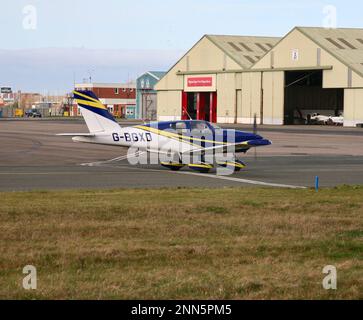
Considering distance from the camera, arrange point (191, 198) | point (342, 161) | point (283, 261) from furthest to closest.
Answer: point (342, 161)
point (191, 198)
point (283, 261)

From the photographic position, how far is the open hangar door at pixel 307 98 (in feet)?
323

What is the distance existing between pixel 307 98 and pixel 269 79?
902cm

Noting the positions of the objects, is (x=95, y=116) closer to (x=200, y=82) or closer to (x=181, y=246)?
(x=181, y=246)

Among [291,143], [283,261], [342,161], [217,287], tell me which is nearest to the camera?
[217,287]

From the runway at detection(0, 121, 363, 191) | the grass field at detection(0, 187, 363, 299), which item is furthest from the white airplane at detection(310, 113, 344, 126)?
the grass field at detection(0, 187, 363, 299)

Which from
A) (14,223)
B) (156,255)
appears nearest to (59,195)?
(14,223)

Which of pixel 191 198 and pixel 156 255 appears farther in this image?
pixel 191 198

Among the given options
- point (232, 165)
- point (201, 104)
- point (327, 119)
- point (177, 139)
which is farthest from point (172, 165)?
point (201, 104)

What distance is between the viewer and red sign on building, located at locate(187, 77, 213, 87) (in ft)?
344

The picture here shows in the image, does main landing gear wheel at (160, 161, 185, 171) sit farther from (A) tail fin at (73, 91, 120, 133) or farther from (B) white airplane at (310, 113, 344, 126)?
(B) white airplane at (310, 113, 344, 126)

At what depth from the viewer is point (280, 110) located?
95.0 metres
